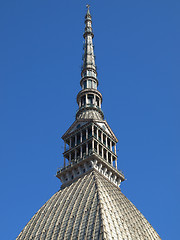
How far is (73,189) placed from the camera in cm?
6875

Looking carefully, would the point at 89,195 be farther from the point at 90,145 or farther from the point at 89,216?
the point at 90,145

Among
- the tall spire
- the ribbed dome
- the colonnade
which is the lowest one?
the ribbed dome

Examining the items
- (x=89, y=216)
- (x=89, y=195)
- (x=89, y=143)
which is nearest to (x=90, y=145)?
(x=89, y=143)

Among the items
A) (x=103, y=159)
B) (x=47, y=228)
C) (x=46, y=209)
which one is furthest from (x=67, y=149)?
(x=47, y=228)

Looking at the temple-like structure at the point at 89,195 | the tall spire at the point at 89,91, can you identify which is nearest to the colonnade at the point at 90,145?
the temple-like structure at the point at 89,195

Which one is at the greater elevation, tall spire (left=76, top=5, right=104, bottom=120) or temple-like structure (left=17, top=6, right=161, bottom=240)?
tall spire (left=76, top=5, right=104, bottom=120)

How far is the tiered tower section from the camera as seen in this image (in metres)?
73.2

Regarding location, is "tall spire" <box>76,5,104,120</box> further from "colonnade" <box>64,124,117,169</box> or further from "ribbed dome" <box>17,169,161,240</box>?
"ribbed dome" <box>17,169,161,240</box>

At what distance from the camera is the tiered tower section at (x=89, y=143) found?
2884 inches

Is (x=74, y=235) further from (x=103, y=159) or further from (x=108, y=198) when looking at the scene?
(x=103, y=159)

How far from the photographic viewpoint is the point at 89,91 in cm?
8688

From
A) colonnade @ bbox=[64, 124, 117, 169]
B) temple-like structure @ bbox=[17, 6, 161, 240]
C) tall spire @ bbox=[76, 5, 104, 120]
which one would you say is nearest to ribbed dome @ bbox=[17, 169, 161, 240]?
temple-like structure @ bbox=[17, 6, 161, 240]

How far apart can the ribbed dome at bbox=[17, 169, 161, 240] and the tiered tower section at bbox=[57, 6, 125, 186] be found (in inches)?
84.0

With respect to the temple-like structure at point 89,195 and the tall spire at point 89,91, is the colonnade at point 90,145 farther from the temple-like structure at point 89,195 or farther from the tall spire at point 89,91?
the tall spire at point 89,91
